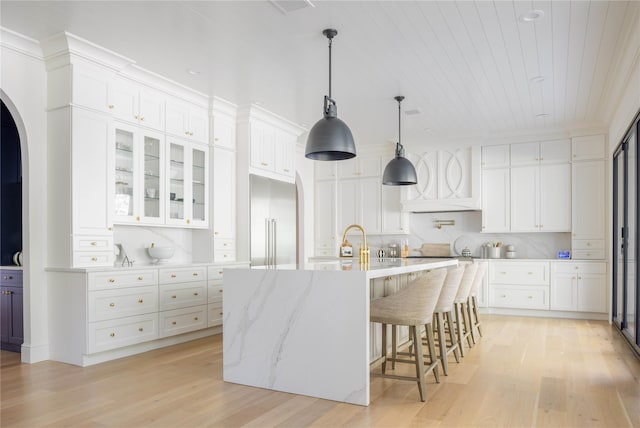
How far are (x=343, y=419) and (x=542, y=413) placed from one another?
1206mm

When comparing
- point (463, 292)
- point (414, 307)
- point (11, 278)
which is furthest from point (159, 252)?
point (463, 292)

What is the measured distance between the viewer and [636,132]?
4637 mm

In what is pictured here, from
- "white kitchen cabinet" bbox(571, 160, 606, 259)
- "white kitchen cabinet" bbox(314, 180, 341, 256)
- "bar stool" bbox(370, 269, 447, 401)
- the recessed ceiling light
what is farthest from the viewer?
"white kitchen cabinet" bbox(314, 180, 341, 256)

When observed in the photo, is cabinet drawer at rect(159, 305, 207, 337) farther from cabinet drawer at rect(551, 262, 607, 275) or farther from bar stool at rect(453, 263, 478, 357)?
cabinet drawer at rect(551, 262, 607, 275)

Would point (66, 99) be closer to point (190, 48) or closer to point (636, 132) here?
point (190, 48)

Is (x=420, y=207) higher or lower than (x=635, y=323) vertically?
higher

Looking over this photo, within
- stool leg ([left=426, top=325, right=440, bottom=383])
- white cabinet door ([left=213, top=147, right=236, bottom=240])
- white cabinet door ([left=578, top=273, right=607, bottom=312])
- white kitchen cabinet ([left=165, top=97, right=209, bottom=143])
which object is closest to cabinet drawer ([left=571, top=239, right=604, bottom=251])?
white cabinet door ([left=578, top=273, right=607, bottom=312])

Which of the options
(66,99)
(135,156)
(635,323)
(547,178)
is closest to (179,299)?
(135,156)

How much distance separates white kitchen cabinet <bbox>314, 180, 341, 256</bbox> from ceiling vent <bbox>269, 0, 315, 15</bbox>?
5259mm

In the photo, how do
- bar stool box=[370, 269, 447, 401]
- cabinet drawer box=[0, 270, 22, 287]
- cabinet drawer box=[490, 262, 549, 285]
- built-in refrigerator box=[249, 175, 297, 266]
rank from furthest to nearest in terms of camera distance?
cabinet drawer box=[490, 262, 549, 285], built-in refrigerator box=[249, 175, 297, 266], cabinet drawer box=[0, 270, 22, 287], bar stool box=[370, 269, 447, 401]

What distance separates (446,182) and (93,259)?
17.1 feet

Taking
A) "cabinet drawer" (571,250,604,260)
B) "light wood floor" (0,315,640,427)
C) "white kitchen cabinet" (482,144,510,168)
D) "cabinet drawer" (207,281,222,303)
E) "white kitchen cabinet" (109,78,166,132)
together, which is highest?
"white kitchen cabinet" (109,78,166,132)

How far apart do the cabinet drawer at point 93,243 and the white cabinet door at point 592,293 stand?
5.92 m

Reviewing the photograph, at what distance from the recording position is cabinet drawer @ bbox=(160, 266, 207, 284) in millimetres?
4926
